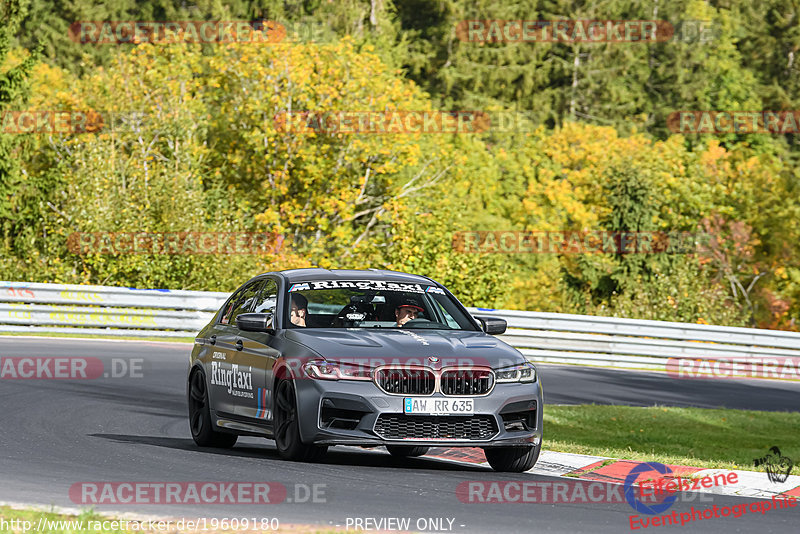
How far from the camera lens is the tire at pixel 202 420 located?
11703mm

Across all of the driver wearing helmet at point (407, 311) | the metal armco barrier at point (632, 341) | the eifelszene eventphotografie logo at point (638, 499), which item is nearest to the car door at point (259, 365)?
the driver wearing helmet at point (407, 311)

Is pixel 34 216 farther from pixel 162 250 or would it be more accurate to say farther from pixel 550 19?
pixel 550 19

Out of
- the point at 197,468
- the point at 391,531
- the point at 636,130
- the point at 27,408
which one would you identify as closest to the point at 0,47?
the point at 27,408

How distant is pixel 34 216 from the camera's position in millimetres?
37188

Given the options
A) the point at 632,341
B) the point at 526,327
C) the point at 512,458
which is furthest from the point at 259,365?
the point at 632,341

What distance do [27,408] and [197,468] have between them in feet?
16.2

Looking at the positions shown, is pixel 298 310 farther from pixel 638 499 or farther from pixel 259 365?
pixel 638 499

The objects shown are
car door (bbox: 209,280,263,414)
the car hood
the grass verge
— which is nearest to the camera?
the car hood

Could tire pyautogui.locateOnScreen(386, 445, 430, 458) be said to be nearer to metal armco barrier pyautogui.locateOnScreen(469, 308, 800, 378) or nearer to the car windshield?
the car windshield

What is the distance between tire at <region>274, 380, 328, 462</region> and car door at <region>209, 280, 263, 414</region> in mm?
570

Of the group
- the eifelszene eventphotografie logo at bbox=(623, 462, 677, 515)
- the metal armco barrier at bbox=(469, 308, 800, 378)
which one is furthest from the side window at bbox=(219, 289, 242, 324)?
the metal armco barrier at bbox=(469, 308, 800, 378)

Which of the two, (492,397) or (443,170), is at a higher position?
(492,397)

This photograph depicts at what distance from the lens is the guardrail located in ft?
81.9

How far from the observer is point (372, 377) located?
9797 millimetres
